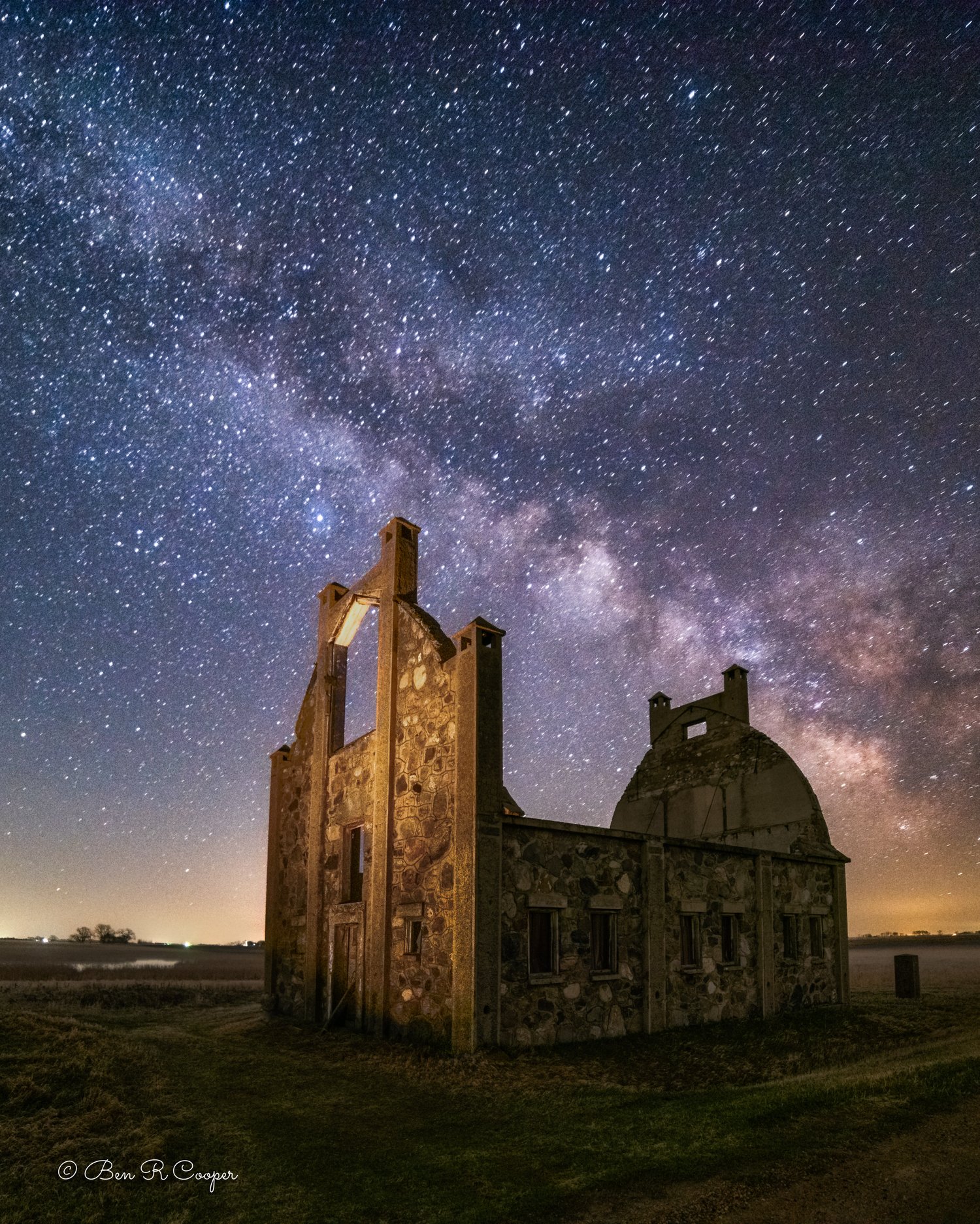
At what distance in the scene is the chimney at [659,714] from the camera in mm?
28531

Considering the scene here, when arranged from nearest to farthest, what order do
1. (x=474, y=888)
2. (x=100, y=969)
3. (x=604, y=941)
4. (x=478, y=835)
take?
(x=474, y=888) < (x=478, y=835) < (x=604, y=941) < (x=100, y=969)

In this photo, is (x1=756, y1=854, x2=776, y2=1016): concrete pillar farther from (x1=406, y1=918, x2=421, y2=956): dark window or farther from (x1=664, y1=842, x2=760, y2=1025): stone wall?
(x1=406, y1=918, x2=421, y2=956): dark window

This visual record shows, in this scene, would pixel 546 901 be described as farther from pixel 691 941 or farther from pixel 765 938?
pixel 765 938

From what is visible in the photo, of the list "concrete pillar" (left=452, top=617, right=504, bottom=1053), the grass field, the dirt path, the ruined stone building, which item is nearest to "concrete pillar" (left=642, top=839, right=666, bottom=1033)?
the ruined stone building

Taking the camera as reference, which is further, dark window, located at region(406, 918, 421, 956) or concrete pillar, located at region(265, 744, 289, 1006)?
concrete pillar, located at region(265, 744, 289, 1006)

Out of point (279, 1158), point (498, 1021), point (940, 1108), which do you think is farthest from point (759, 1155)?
point (498, 1021)

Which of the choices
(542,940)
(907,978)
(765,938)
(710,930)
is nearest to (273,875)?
(542,940)

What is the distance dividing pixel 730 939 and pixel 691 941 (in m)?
1.55

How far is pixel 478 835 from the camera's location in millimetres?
13742

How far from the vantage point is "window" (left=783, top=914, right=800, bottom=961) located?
810 inches

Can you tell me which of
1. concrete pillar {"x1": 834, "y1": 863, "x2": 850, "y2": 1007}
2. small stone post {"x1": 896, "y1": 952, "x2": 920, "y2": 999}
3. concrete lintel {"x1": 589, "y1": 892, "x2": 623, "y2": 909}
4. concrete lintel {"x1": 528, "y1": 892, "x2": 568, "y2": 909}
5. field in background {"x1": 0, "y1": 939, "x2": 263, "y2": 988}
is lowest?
field in background {"x1": 0, "y1": 939, "x2": 263, "y2": 988}

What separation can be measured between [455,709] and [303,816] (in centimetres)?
769

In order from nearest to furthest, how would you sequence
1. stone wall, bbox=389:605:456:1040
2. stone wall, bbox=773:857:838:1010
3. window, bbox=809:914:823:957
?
stone wall, bbox=389:605:456:1040, stone wall, bbox=773:857:838:1010, window, bbox=809:914:823:957

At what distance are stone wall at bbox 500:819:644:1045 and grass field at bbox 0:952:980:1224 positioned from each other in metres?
0.62
